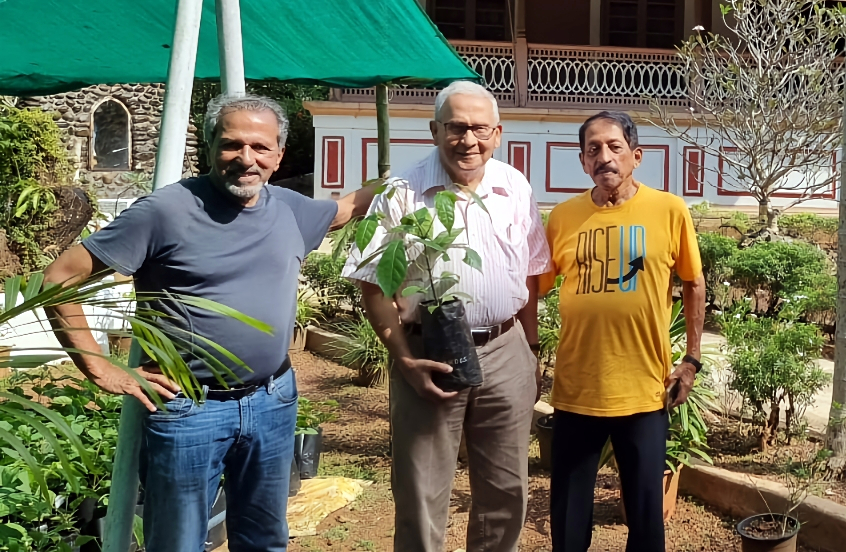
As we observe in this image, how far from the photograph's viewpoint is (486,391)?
98.6 inches

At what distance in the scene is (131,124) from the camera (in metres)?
17.2

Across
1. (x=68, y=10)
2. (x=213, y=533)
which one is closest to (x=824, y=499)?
(x=213, y=533)

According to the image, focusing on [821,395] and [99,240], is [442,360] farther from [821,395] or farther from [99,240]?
[821,395]

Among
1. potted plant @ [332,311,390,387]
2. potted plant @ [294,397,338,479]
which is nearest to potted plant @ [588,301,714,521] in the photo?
potted plant @ [294,397,338,479]

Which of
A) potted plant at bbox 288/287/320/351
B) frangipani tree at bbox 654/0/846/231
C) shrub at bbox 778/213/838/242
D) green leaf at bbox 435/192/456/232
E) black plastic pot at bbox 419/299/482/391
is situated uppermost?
frangipani tree at bbox 654/0/846/231

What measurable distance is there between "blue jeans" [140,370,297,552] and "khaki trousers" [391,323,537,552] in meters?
0.35

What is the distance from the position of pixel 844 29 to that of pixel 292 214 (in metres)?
8.01

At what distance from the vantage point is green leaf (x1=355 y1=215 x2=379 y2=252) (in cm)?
224

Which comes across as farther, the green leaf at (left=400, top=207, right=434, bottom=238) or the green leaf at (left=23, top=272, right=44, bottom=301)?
the green leaf at (left=400, top=207, right=434, bottom=238)

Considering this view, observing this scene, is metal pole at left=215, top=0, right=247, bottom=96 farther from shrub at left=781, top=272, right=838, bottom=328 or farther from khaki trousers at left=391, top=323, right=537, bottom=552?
shrub at left=781, top=272, right=838, bottom=328

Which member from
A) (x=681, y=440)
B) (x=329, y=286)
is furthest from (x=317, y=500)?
(x=329, y=286)

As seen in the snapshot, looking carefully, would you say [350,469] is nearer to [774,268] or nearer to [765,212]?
[774,268]

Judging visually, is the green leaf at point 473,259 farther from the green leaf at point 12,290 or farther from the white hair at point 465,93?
the green leaf at point 12,290

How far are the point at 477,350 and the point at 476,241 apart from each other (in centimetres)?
32
